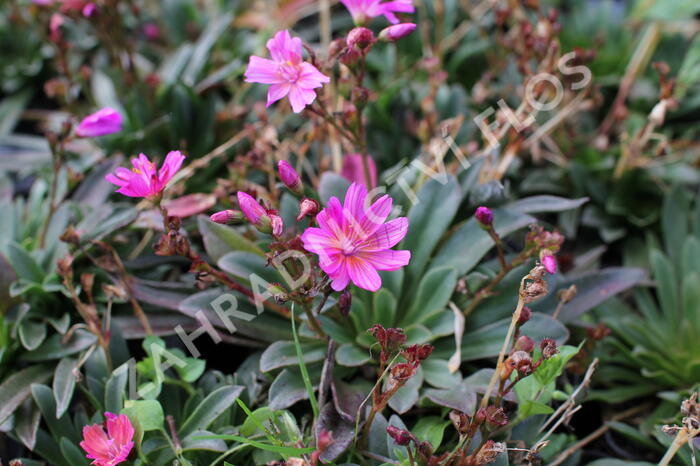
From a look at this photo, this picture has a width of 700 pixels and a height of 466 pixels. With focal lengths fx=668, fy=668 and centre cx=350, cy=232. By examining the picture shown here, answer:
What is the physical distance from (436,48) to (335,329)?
1441 millimetres

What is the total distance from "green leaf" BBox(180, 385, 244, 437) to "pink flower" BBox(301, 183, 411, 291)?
435 millimetres

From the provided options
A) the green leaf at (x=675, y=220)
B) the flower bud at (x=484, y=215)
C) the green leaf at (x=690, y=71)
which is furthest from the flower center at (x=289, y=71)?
the green leaf at (x=690, y=71)

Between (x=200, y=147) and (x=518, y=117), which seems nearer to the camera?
(x=518, y=117)

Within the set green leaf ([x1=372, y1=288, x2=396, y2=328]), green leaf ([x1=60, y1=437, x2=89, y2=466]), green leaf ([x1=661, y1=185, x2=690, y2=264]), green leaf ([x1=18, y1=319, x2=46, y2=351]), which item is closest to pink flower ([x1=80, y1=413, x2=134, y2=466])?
green leaf ([x1=60, y1=437, x2=89, y2=466])

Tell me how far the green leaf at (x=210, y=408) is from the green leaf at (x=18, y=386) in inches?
16.2

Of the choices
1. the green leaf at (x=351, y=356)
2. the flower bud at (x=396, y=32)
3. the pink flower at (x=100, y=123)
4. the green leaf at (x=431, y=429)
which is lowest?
the green leaf at (x=431, y=429)

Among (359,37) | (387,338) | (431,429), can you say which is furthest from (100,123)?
(431,429)

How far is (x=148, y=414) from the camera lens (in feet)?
4.42

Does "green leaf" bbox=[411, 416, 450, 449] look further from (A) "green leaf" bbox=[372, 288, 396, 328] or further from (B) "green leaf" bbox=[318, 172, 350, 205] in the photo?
(B) "green leaf" bbox=[318, 172, 350, 205]

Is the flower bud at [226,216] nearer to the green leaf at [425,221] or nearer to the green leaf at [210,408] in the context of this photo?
the green leaf at [210,408]

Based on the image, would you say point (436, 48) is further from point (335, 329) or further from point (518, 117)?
point (335, 329)

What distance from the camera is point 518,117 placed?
6.39 ft

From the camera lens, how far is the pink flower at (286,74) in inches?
51.0

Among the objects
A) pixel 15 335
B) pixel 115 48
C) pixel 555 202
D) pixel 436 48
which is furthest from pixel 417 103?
pixel 15 335
